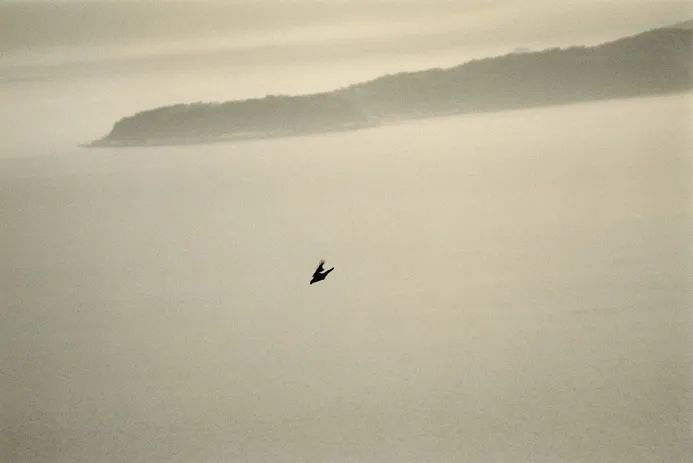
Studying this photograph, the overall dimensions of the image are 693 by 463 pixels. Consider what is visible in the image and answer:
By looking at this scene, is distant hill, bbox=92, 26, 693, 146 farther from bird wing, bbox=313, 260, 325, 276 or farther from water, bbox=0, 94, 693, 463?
bird wing, bbox=313, 260, 325, 276

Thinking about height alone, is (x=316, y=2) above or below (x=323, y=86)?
above

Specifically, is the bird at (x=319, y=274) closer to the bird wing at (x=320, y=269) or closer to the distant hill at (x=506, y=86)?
the bird wing at (x=320, y=269)

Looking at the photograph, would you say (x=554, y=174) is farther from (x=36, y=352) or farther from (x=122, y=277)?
(x=36, y=352)

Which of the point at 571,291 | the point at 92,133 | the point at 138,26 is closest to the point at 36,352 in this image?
the point at 92,133

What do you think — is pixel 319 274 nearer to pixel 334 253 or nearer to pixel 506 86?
pixel 334 253

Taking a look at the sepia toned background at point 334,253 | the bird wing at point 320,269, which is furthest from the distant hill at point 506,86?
the bird wing at point 320,269

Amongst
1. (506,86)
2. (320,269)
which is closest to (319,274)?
(320,269)
